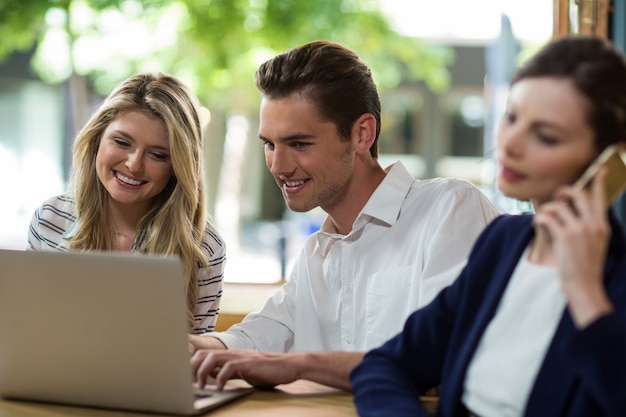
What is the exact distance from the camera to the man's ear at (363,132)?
2242 mm

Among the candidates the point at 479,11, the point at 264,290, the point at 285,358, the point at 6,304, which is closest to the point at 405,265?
the point at 285,358

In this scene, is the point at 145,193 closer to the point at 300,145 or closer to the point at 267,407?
the point at 300,145

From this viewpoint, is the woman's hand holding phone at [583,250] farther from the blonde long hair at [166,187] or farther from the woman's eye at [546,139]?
the blonde long hair at [166,187]

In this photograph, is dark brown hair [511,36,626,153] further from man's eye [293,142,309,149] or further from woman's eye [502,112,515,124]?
man's eye [293,142,309,149]

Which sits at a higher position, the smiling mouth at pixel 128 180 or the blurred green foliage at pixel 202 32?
the blurred green foliage at pixel 202 32

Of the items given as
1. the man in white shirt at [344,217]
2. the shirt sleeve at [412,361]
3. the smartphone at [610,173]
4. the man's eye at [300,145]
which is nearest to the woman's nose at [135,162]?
the man in white shirt at [344,217]

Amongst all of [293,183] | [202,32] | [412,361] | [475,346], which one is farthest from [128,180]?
[202,32]

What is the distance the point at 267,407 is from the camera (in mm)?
1601

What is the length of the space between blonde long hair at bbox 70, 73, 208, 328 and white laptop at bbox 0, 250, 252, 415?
0.92m

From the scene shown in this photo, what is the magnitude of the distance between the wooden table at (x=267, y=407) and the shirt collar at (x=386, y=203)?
21.1 inches

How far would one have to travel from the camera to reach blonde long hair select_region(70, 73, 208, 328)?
2.53 metres

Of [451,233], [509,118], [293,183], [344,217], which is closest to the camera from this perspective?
[509,118]

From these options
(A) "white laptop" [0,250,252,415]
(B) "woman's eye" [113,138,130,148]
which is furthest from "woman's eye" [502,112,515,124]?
(B) "woman's eye" [113,138,130,148]

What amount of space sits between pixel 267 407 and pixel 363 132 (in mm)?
875
